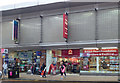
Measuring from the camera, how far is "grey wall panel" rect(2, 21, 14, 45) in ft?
72.5

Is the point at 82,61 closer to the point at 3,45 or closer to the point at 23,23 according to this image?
the point at 23,23

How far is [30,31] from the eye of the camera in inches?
821

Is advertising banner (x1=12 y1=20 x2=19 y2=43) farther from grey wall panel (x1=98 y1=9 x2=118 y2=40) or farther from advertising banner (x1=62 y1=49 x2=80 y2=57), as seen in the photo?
grey wall panel (x1=98 y1=9 x2=118 y2=40)

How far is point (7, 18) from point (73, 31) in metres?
9.37

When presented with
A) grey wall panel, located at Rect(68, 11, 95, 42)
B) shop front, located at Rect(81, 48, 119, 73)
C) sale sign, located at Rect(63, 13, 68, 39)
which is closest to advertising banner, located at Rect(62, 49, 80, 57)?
shop front, located at Rect(81, 48, 119, 73)

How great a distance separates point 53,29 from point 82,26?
3.49m

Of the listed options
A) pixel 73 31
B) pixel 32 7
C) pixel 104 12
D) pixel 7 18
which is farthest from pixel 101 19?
pixel 7 18

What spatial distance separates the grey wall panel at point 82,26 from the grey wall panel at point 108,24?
0.75m

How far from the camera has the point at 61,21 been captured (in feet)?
63.4

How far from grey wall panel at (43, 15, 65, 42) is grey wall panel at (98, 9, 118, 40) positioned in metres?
4.38

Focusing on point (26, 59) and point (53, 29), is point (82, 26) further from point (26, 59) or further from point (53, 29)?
point (26, 59)

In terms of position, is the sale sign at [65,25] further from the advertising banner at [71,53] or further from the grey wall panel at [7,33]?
the grey wall panel at [7,33]

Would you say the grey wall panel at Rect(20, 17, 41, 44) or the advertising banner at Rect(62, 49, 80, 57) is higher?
the grey wall panel at Rect(20, 17, 41, 44)

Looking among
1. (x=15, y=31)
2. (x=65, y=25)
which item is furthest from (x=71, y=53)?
(x=15, y=31)
